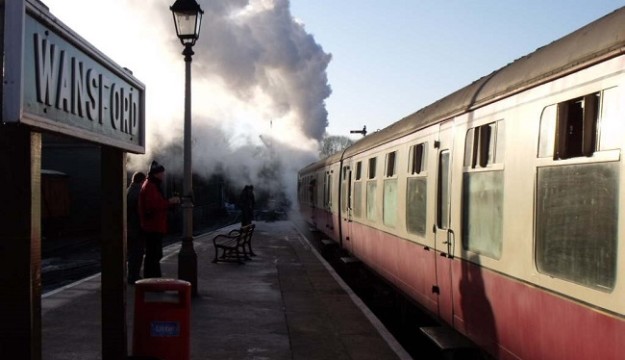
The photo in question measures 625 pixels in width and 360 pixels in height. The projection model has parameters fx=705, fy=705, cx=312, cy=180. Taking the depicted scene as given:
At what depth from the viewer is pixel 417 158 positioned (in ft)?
26.0

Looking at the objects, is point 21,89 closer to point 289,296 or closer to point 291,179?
point 289,296

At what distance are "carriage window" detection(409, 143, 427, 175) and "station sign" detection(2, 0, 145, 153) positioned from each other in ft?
14.2

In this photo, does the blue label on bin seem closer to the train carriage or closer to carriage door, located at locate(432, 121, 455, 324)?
the train carriage

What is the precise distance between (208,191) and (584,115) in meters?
42.9

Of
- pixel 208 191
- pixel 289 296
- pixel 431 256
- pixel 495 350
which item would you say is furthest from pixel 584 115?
pixel 208 191

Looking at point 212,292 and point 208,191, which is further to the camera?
point 208,191

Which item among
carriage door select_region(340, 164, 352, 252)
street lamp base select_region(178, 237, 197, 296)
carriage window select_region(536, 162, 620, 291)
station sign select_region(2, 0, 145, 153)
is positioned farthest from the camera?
carriage door select_region(340, 164, 352, 252)

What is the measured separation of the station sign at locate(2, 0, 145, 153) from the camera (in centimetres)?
224

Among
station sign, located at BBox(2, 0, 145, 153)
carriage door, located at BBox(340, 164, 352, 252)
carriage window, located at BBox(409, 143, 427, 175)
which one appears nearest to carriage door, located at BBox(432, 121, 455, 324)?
Result: carriage window, located at BBox(409, 143, 427, 175)

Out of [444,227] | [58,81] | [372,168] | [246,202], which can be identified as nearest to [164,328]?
[58,81]

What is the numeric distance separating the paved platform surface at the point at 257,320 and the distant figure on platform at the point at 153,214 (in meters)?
0.63

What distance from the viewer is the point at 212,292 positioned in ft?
35.4

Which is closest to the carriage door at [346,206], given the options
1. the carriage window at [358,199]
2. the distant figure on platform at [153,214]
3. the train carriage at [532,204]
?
the carriage window at [358,199]

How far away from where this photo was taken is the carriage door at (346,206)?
14.2m
